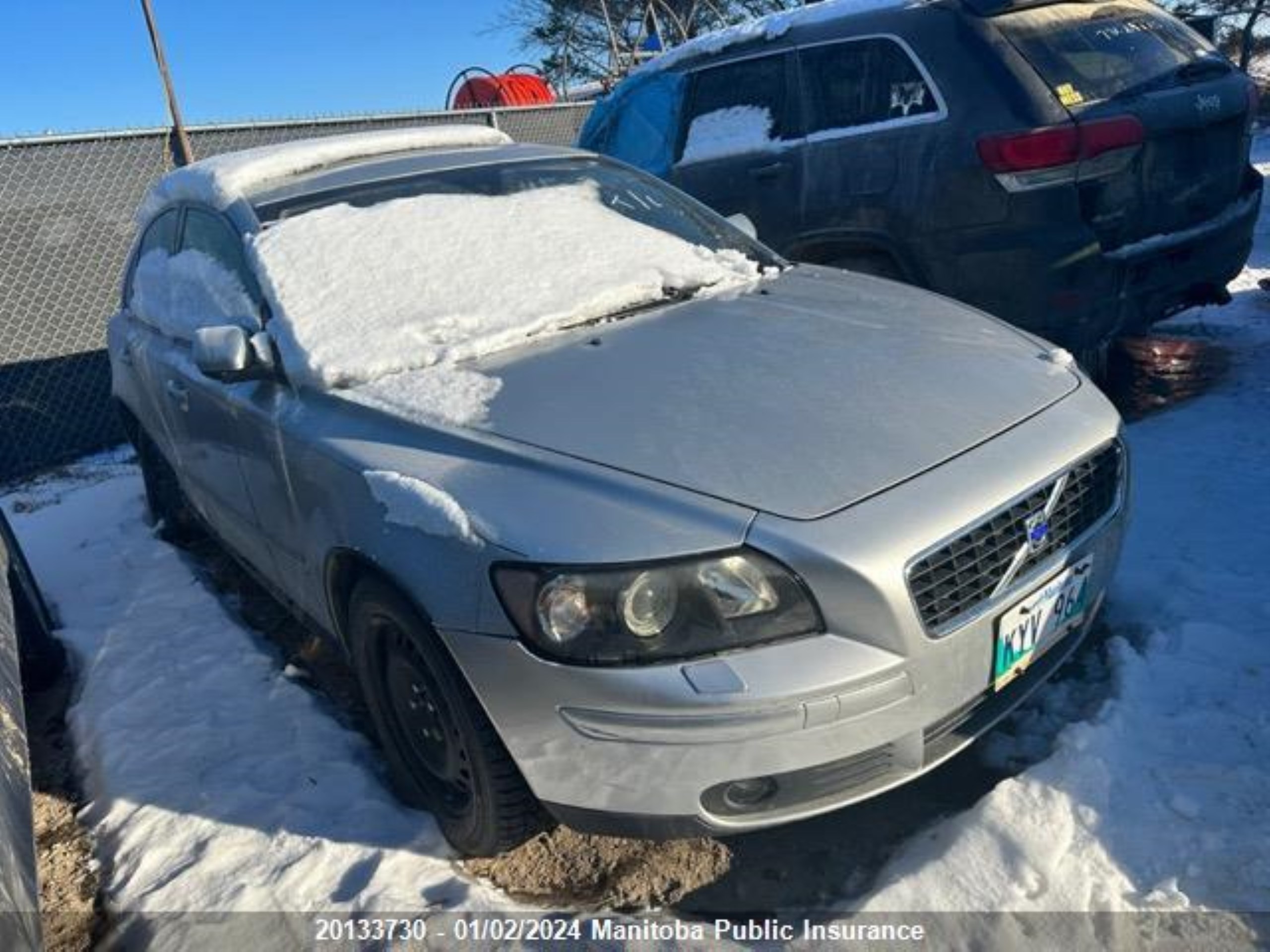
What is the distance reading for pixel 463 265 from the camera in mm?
2826

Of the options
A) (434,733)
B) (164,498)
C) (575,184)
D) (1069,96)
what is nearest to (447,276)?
(575,184)

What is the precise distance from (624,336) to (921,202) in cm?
199

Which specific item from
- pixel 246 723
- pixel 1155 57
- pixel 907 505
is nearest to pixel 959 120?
pixel 1155 57

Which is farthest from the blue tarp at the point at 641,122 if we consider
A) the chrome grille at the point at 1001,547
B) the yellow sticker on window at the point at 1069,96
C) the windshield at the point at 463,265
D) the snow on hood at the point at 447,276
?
the chrome grille at the point at 1001,547

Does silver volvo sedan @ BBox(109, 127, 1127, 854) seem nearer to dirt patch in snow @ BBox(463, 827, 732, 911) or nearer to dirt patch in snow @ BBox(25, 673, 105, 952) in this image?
dirt patch in snow @ BBox(463, 827, 732, 911)

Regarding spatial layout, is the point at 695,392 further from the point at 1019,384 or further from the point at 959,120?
the point at 959,120

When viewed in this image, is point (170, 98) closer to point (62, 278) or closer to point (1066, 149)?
point (62, 278)

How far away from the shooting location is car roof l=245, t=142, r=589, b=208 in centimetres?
303

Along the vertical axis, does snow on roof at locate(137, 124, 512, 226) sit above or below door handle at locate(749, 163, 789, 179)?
above

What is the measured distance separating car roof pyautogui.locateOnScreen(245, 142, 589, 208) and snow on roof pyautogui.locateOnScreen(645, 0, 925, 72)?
161cm

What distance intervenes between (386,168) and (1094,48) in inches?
113

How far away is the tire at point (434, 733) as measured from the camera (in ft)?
6.67

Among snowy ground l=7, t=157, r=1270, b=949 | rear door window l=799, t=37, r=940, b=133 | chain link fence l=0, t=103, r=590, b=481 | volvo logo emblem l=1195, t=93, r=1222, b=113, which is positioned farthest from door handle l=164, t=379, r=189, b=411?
volvo logo emblem l=1195, t=93, r=1222, b=113

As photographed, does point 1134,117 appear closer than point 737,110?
Yes
